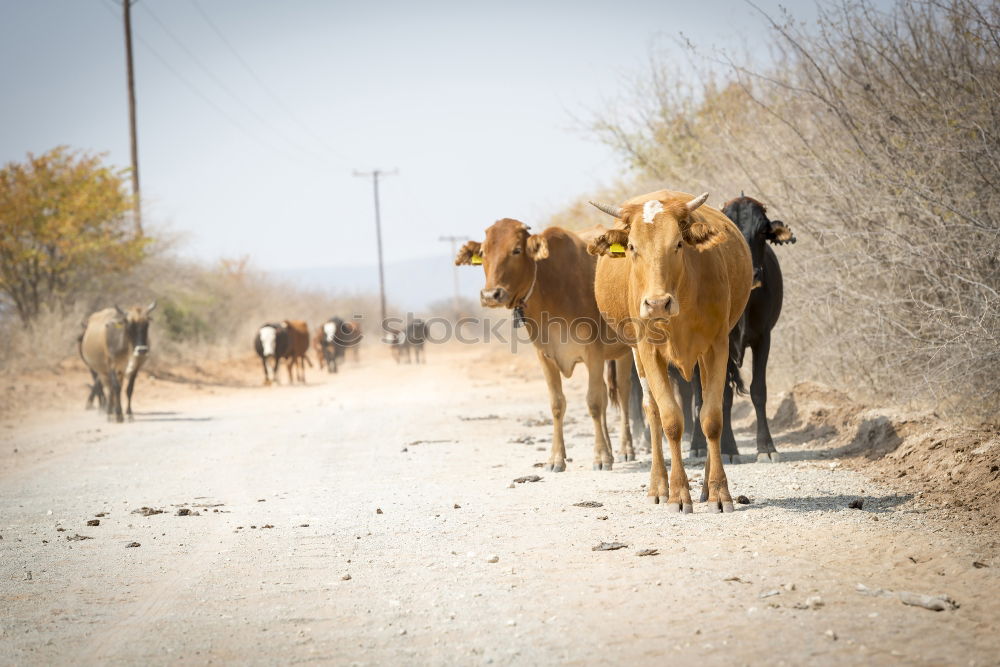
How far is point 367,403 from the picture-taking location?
18.9 m

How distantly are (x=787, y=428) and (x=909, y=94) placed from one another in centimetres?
377

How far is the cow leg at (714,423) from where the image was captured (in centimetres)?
680

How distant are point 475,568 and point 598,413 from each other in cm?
389

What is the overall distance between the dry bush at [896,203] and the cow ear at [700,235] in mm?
2730

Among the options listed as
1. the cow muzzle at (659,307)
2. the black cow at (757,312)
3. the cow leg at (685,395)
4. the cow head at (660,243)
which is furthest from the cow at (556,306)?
the cow muzzle at (659,307)

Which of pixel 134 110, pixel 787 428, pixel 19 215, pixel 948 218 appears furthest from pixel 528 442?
pixel 134 110

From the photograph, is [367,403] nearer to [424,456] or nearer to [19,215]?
[424,456]

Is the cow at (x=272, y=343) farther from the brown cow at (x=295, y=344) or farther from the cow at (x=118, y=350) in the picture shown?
the cow at (x=118, y=350)

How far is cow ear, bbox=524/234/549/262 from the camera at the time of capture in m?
9.27

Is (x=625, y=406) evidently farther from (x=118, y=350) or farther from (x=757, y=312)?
(x=118, y=350)

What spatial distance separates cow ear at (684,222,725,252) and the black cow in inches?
103

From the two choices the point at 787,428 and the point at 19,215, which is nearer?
the point at 787,428

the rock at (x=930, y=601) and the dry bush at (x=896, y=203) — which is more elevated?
the dry bush at (x=896, y=203)

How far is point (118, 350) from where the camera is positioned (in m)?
18.1
